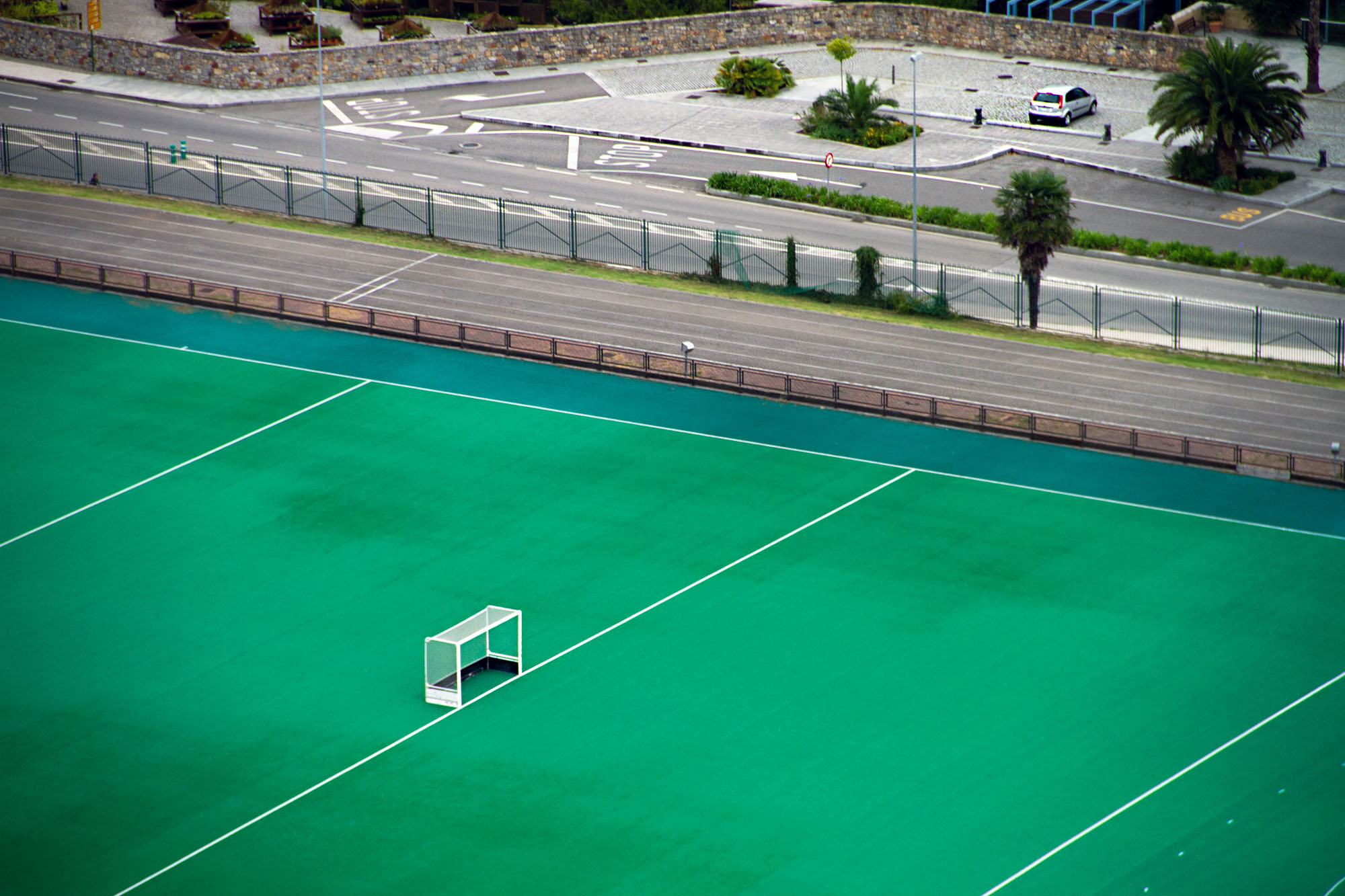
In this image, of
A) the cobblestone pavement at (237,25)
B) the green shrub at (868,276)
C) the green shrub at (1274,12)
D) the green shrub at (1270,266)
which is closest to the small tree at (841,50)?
the green shrub at (1274,12)

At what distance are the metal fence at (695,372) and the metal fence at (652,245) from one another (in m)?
9.06

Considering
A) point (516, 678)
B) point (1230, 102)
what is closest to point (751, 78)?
point (1230, 102)

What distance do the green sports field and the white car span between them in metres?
34.7

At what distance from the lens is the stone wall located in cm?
9750

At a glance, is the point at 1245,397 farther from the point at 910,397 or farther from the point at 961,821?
the point at 961,821

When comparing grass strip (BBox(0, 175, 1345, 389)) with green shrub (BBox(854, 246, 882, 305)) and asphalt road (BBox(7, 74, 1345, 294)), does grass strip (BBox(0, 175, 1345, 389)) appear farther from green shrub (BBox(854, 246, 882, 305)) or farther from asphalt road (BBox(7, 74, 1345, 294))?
asphalt road (BBox(7, 74, 1345, 294))

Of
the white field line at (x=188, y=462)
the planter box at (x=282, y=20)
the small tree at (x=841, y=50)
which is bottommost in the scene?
the white field line at (x=188, y=462)

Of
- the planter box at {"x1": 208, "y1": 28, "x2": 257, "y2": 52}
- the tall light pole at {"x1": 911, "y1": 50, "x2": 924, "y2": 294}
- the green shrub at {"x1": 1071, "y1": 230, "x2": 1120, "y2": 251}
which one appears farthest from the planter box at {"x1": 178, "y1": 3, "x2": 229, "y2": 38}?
the green shrub at {"x1": 1071, "y1": 230, "x2": 1120, "y2": 251}

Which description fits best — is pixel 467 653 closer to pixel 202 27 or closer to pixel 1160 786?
pixel 1160 786

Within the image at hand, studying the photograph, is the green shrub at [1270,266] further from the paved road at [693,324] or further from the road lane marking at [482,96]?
the road lane marking at [482,96]

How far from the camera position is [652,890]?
42.2 metres

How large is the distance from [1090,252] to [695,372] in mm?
22208

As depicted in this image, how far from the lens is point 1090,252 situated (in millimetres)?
81938

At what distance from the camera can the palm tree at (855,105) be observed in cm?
9238
